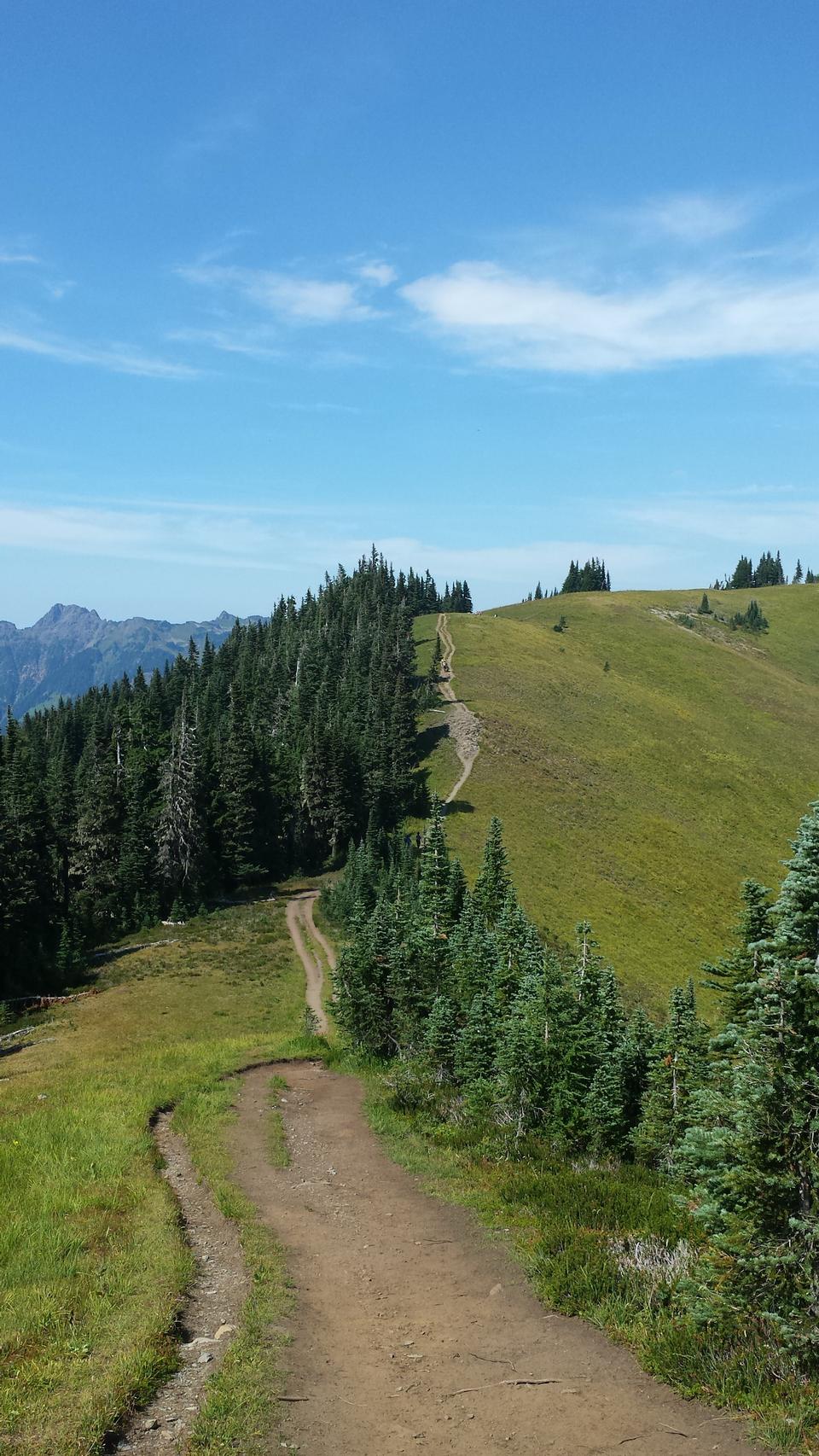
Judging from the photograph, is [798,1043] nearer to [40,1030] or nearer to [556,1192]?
[556,1192]

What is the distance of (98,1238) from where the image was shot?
13016 millimetres

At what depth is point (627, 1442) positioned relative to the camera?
26.7 feet

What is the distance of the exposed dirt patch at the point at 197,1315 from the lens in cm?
838

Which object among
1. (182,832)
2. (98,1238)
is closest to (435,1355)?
(98,1238)

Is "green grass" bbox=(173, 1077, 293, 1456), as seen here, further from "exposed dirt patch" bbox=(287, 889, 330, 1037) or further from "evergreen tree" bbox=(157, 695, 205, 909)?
"evergreen tree" bbox=(157, 695, 205, 909)

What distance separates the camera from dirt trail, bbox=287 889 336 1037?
4820 cm

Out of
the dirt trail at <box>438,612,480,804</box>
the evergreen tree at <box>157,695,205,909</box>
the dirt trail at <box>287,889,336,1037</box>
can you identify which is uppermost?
the dirt trail at <box>438,612,480,804</box>

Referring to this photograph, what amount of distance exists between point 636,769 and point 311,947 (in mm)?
63543

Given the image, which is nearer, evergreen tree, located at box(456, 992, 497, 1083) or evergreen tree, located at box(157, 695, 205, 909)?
evergreen tree, located at box(456, 992, 497, 1083)

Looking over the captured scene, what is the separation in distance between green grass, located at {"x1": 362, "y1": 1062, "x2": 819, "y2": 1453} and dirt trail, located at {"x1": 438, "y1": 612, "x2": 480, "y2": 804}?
70.1 meters

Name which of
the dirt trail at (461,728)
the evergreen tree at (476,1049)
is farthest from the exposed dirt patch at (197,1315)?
the dirt trail at (461,728)

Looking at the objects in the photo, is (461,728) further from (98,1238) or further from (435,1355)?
(435,1355)

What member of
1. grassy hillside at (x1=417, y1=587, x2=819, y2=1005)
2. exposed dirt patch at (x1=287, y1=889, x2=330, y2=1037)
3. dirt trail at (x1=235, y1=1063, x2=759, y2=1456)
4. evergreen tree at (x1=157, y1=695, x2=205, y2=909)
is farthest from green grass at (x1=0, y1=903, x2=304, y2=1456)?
grassy hillside at (x1=417, y1=587, x2=819, y2=1005)

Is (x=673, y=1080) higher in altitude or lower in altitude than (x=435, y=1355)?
lower
